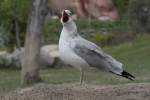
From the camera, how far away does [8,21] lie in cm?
2070

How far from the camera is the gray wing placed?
9.79m

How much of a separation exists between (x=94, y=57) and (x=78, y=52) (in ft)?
1.27

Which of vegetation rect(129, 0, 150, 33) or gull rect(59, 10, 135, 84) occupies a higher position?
vegetation rect(129, 0, 150, 33)

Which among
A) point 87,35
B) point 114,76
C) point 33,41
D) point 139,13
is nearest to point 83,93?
point 33,41

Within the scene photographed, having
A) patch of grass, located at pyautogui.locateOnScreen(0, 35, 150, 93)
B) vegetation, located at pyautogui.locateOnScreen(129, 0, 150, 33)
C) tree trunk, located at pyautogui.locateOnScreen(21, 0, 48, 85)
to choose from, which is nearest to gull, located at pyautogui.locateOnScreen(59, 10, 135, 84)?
patch of grass, located at pyautogui.locateOnScreen(0, 35, 150, 93)

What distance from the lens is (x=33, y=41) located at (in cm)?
1351

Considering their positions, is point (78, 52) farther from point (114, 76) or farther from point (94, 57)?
point (114, 76)

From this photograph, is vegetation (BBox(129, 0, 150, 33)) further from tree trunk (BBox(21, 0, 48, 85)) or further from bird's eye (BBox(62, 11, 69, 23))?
bird's eye (BBox(62, 11, 69, 23))

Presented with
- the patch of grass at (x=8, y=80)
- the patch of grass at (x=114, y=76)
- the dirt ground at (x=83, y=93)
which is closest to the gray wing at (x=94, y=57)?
the dirt ground at (x=83, y=93)

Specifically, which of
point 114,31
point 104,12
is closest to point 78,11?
point 104,12

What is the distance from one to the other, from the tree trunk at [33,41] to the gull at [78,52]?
3524 mm

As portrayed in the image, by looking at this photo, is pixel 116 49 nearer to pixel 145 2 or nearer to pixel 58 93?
pixel 145 2

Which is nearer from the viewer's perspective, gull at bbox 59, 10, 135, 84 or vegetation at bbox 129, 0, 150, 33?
gull at bbox 59, 10, 135, 84

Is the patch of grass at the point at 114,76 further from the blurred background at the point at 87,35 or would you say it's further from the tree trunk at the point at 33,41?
the tree trunk at the point at 33,41
